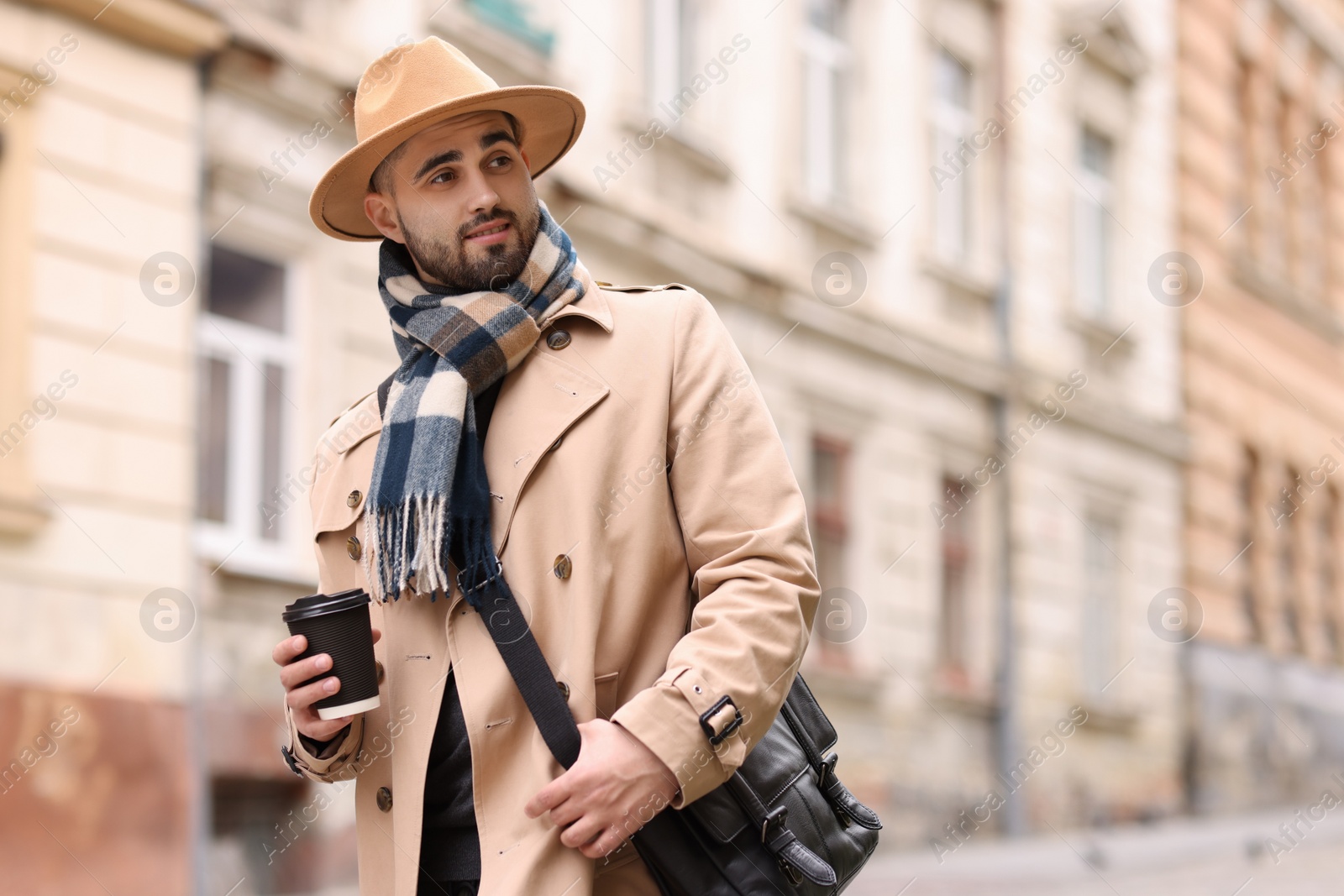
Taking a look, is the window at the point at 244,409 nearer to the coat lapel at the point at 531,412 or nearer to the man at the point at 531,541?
the man at the point at 531,541

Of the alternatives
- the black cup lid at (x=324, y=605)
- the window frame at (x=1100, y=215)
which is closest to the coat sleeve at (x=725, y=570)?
the black cup lid at (x=324, y=605)

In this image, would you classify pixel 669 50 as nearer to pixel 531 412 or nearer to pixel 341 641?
pixel 531 412

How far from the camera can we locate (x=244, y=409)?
8.88 metres

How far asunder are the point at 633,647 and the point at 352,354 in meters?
7.12

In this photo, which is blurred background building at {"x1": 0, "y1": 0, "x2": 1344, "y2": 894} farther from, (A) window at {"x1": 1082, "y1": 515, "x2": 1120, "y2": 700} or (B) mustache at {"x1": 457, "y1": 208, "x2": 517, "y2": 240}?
(B) mustache at {"x1": 457, "y1": 208, "x2": 517, "y2": 240}

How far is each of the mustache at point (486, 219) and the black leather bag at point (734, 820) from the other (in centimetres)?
57

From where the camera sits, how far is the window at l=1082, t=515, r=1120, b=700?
16.7 meters

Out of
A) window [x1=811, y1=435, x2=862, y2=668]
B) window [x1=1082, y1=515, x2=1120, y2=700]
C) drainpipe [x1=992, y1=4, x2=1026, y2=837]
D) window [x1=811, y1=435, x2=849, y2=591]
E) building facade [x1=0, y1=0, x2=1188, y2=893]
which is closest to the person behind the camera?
building facade [x1=0, y1=0, x2=1188, y2=893]

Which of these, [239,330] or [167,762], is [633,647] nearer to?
[167,762]

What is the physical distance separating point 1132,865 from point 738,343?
4.67 m

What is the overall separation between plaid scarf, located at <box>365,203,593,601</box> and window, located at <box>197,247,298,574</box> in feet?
19.9

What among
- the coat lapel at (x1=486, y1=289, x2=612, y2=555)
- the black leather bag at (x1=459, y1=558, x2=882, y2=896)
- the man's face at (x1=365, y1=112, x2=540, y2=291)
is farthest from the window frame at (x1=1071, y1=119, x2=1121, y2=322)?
the black leather bag at (x1=459, y1=558, x2=882, y2=896)

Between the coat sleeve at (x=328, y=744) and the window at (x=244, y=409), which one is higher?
the coat sleeve at (x=328, y=744)

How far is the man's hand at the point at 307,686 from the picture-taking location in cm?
247
